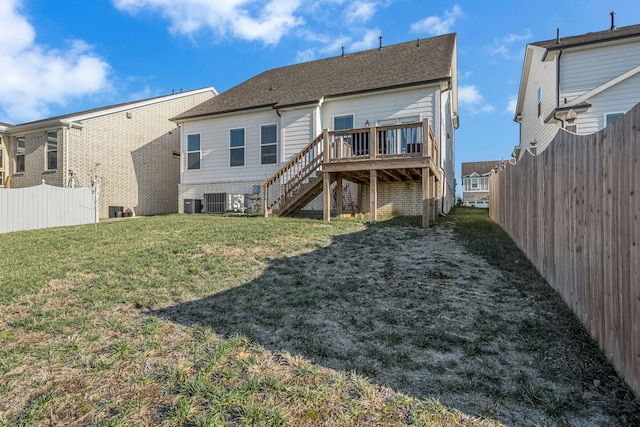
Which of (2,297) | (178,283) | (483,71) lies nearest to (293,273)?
(178,283)

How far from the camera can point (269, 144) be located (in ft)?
45.7

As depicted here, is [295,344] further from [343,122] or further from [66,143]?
[66,143]

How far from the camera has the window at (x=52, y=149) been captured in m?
14.9

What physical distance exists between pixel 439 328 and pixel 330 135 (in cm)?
740

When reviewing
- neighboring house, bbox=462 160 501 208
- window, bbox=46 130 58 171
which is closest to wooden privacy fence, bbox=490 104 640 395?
window, bbox=46 130 58 171

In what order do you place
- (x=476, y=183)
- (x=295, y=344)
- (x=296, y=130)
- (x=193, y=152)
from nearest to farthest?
(x=295, y=344) < (x=296, y=130) < (x=193, y=152) < (x=476, y=183)

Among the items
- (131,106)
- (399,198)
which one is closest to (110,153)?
(131,106)

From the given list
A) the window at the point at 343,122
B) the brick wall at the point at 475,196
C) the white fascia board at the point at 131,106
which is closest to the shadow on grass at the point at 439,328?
the window at the point at 343,122

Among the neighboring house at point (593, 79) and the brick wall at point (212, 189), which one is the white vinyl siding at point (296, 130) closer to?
the brick wall at point (212, 189)

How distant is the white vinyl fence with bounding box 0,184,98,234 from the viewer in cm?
1045

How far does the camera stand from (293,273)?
507 centimetres

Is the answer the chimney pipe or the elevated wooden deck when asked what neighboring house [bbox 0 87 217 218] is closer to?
the elevated wooden deck

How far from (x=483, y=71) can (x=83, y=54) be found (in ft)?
49.6

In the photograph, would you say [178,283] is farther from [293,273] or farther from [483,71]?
[483,71]
